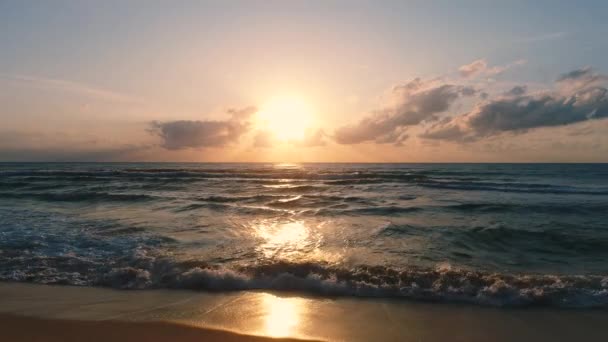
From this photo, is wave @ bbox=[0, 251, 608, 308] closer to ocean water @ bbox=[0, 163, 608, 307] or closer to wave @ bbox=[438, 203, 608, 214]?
ocean water @ bbox=[0, 163, 608, 307]

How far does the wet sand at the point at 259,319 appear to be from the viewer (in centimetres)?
422

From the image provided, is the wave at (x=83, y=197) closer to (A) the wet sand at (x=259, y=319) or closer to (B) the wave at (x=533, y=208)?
(A) the wet sand at (x=259, y=319)

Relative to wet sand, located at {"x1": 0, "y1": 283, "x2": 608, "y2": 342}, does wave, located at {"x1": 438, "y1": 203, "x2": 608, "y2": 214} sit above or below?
above

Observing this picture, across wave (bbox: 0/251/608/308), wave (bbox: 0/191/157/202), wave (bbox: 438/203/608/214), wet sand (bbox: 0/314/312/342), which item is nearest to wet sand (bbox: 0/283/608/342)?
wet sand (bbox: 0/314/312/342)

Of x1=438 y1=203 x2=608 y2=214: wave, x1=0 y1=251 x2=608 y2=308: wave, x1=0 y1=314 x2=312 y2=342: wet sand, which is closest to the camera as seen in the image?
x1=0 y1=314 x2=312 y2=342: wet sand

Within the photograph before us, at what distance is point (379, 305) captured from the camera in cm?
521

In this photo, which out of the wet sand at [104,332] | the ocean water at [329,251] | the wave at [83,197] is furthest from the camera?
the wave at [83,197]

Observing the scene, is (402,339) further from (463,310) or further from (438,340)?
(463,310)

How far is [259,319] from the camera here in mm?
4711

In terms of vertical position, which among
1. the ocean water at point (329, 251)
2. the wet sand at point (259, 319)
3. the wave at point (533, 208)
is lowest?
the wet sand at point (259, 319)

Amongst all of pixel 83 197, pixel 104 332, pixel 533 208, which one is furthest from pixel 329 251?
pixel 83 197

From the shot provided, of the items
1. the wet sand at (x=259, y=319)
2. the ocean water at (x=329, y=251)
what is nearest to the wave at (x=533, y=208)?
the ocean water at (x=329, y=251)

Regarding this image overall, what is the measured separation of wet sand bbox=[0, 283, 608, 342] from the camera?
422 cm

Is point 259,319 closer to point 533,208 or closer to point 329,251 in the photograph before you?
point 329,251
